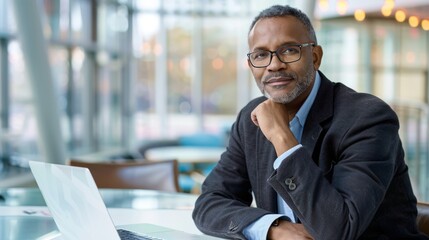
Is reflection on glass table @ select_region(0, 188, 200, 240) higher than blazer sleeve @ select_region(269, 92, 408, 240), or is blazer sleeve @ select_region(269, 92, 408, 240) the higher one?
blazer sleeve @ select_region(269, 92, 408, 240)

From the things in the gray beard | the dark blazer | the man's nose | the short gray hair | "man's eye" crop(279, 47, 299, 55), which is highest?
the short gray hair

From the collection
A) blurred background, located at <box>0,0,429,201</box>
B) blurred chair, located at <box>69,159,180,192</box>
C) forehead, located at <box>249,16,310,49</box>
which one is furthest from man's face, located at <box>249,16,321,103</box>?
blurred background, located at <box>0,0,429,201</box>

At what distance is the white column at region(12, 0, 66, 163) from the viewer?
5250 mm

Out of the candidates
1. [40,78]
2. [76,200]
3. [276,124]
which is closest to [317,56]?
[276,124]

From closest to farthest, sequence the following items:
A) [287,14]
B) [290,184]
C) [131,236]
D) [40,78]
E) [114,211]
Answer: [290,184] → [131,236] → [287,14] → [114,211] → [40,78]

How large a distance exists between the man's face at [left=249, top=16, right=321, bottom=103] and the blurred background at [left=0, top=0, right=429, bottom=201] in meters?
3.94

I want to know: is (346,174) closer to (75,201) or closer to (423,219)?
(423,219)

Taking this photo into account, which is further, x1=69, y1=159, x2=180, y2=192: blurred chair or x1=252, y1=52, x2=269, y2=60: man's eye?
x1=69, y1=159, x2=180, y2=192: blurred chair

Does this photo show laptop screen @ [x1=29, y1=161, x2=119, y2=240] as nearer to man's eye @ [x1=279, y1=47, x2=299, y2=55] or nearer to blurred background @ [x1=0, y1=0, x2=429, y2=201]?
man's eye @ [x1=279, y1=47, x2=299, y2=55]

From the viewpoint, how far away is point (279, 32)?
1.69 m

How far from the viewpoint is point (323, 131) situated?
5.45 feet

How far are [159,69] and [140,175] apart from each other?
891 cm

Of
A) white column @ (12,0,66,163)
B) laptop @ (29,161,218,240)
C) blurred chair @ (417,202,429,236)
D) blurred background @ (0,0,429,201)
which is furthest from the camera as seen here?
blurred background @ (0,0,429,201)

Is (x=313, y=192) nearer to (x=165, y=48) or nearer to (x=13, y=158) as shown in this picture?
(x=13, y=158)
